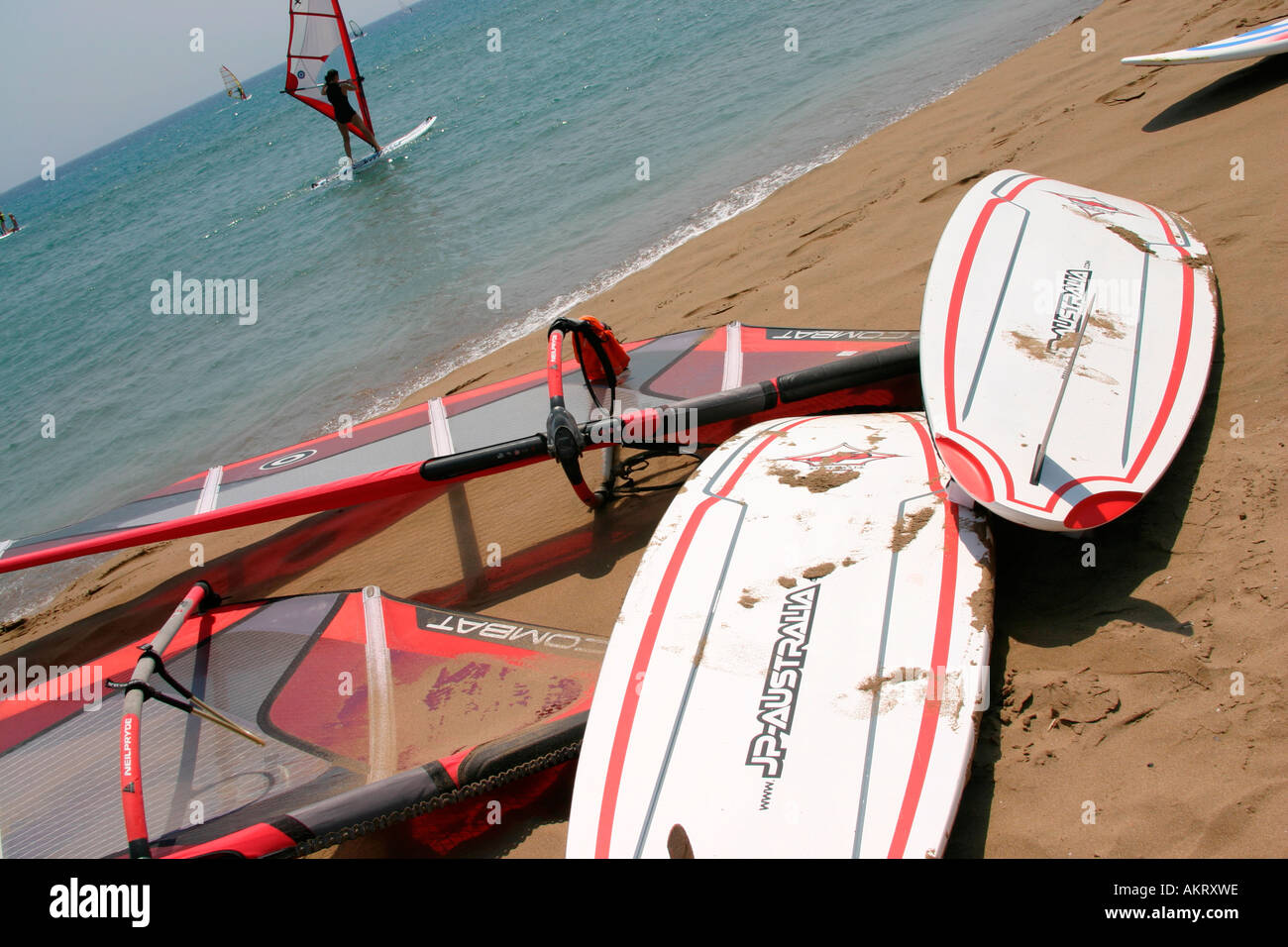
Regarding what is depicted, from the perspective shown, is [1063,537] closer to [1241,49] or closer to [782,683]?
[782,683]

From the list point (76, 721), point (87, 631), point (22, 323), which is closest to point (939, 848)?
point (76, 721)

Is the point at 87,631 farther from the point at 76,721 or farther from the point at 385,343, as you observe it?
the point at 385,343

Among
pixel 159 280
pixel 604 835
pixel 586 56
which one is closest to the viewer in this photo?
pixel 604 835

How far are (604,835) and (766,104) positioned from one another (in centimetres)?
1156

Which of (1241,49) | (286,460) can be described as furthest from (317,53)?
(1241,49)

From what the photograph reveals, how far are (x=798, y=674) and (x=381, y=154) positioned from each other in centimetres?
1979

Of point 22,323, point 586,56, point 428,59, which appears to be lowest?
point 22,323

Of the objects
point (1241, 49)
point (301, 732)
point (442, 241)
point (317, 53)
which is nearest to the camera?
point (301, 732)

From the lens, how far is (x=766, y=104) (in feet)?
38.1

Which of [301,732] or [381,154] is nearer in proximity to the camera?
[301,732]

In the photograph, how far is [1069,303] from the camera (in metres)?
3.58

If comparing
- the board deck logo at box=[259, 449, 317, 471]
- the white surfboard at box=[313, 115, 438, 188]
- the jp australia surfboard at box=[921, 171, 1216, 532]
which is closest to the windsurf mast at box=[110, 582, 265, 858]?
the board deck logo at box=[259, 449, 317, 471]

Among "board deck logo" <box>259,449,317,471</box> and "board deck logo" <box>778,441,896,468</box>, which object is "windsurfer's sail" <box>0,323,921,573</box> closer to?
"board deck logo" <box>259,449,317,471</box>
